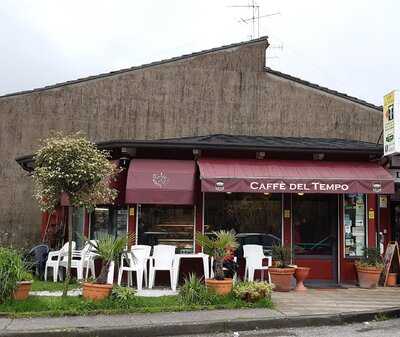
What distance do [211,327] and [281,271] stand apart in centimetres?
351

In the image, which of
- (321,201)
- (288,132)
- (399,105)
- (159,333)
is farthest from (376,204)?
(159,333)

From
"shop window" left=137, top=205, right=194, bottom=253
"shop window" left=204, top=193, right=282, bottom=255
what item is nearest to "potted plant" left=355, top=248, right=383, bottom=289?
"shop window" left=204, top=193, right=282, bottom=255

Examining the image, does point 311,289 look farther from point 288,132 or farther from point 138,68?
point 138,68

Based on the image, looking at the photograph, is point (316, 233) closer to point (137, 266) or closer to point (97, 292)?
point (137, 266)

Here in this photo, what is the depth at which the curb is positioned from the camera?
27.6 feet

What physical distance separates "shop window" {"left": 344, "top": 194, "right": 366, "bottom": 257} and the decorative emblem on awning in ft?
15.0

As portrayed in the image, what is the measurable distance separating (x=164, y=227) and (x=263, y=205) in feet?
8.17

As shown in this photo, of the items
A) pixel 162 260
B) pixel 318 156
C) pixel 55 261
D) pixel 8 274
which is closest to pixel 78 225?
pixel 55 261

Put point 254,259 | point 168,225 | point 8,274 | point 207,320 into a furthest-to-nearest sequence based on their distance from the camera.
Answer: point 168,225, point 254,259, point 8,274, point 207,320

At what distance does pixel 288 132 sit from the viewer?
17922mm

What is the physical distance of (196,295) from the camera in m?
10.3

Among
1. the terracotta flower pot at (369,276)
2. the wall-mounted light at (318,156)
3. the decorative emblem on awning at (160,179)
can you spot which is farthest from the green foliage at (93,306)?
the wall-mounted light at (318,156)

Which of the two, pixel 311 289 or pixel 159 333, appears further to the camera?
pixel 311 289

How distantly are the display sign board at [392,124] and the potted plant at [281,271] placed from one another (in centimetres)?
339
